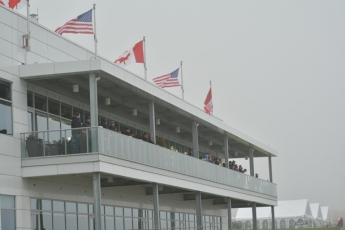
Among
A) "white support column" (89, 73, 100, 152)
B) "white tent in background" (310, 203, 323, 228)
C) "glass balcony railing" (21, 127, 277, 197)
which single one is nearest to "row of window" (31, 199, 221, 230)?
"glass balcony railing" (21, 127, 277, 197)

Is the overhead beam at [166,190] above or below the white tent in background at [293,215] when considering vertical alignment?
above

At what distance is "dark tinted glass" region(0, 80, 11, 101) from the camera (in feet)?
89.2

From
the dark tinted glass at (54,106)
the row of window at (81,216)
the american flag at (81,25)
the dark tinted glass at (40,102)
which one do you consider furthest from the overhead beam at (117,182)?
the american flag at (81,25)

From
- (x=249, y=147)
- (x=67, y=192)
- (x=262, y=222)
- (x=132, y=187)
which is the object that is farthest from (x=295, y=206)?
(x=67, y=192)

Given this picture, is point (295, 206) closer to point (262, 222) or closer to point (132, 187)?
point (262, 222)

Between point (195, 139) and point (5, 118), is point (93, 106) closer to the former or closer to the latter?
point (5, 118)

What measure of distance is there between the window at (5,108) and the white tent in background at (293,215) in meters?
83.6

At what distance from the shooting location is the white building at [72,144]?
27.6 m

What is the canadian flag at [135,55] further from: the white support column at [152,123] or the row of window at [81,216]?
Answer: the row of window at [81,216]

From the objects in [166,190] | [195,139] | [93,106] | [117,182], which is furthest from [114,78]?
[166,190]

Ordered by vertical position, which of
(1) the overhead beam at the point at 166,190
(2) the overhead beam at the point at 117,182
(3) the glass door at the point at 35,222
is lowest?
(3) the glass door at the point at 35,222

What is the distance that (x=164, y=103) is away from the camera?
118 ft

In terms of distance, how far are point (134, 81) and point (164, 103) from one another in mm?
4639

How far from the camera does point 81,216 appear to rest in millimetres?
31938
